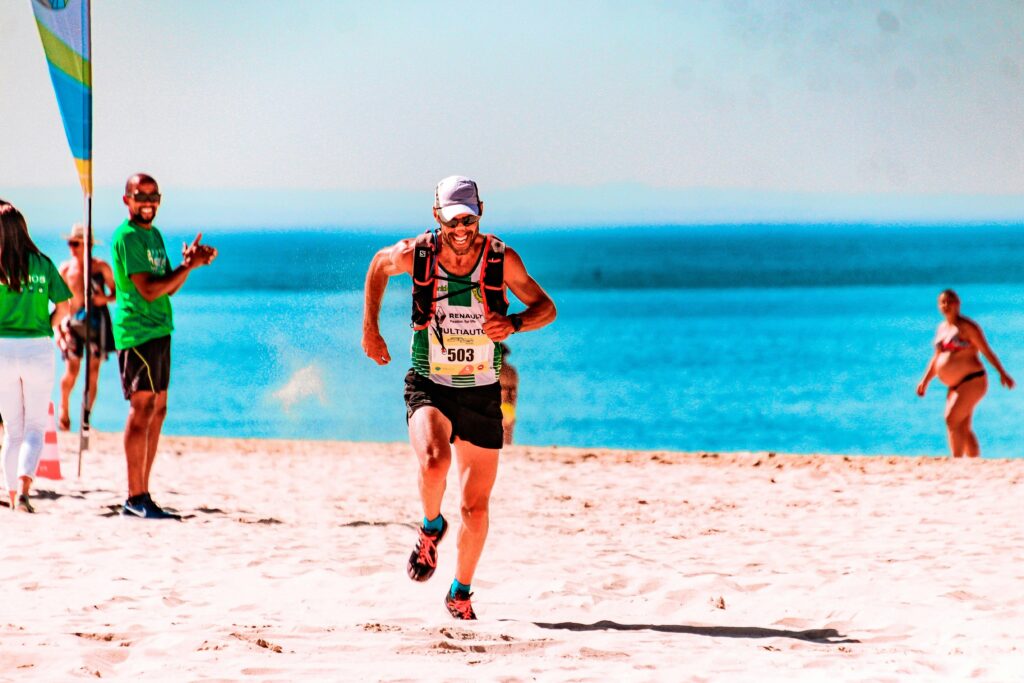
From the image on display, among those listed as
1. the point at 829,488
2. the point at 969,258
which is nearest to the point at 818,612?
the point at 829,488

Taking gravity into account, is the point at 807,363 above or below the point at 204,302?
below

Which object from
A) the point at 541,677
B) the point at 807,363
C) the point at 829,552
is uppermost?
the point at 807,363

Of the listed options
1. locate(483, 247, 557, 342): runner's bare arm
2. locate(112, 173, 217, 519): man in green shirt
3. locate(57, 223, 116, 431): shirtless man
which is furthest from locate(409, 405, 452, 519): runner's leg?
locate(57, 223, 116, 431): shirtless man

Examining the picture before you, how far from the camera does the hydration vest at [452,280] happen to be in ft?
16.2

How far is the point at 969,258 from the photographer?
9275 cm

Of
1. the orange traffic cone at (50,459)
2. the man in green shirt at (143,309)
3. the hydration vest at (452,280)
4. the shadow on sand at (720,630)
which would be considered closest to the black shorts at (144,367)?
the man in green shirt at (143,309)

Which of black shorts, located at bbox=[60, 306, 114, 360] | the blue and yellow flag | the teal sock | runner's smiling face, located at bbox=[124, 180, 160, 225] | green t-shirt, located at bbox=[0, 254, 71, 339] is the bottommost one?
the teal sock

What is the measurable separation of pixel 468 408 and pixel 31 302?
2.90 m

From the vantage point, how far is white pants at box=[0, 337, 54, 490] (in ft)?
22.8

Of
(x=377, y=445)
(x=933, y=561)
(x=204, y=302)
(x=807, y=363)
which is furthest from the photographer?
(x=204, y=302)

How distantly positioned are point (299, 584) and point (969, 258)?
92.2 m

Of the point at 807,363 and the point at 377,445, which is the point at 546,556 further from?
the point at 807,363

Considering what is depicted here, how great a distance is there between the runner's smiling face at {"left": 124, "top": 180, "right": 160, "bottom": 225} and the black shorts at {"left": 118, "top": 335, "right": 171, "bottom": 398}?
61 cm

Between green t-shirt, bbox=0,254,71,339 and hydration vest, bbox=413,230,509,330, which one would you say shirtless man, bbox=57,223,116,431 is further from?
hydration vest, bbox=413,230,509,330
